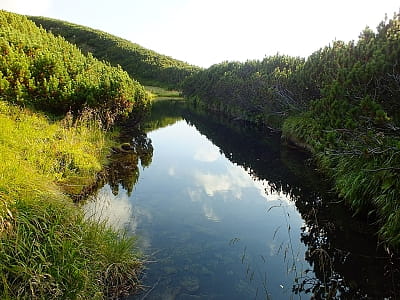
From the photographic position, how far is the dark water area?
7105 millimetres

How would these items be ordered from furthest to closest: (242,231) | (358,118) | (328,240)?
1. (358,118)
2. (242,231)
3. (328,240)

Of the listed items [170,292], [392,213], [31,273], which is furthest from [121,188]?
[392,213]

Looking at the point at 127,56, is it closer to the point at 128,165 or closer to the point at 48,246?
the point at 128,165

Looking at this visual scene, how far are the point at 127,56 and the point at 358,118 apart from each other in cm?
11950

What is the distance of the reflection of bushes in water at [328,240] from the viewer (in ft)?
23.2

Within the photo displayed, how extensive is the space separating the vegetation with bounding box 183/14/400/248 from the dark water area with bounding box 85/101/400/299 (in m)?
0.93

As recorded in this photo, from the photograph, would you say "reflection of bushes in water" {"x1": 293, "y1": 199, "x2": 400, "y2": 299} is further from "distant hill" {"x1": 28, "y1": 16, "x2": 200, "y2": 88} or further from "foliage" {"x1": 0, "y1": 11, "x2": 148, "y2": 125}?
"distant hill" {"x1": 28, "y1": 16, "x2": 200, "y2": 88}

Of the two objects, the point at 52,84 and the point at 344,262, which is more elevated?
the point at 52,84

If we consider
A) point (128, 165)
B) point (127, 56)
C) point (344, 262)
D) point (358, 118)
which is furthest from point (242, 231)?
point (127, 56)

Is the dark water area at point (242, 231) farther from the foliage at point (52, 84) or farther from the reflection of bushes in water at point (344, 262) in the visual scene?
the foliage at point (52, 84)

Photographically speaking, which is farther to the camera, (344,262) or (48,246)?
(344,262)

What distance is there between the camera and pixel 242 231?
977cm

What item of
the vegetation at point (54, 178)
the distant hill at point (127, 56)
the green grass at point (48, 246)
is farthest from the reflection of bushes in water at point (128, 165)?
the distant hill at point (127, 56)

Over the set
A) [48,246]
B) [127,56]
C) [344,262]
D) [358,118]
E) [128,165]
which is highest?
[127,56]
